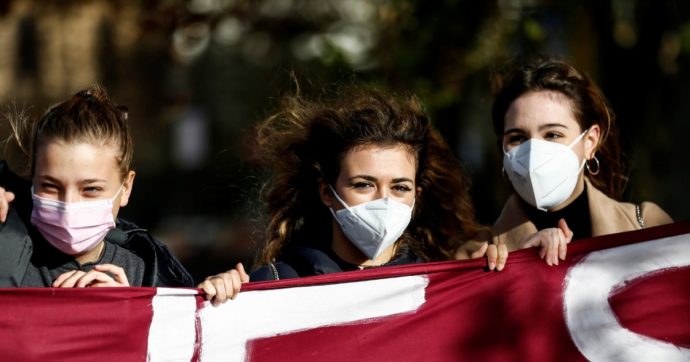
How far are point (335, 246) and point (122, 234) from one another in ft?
2.65

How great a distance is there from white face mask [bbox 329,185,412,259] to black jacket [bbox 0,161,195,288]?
622mm

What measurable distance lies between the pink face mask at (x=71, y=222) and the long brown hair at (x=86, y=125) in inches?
9.2

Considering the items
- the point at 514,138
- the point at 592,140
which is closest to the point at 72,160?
the point at 514,138

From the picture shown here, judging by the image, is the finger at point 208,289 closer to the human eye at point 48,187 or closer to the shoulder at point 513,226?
the human eye at point 48,187

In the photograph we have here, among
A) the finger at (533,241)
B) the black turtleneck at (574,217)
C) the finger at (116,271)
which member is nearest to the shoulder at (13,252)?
the finger at (116,271)

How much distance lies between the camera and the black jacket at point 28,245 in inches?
165

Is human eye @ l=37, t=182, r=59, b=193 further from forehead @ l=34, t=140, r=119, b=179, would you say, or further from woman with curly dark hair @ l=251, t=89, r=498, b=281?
woman with curly dark hair @ l=251, t=89, r=498, b=281

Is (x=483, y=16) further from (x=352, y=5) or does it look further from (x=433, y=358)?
(x=433, y=358)

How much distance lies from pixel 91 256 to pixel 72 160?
35 cm

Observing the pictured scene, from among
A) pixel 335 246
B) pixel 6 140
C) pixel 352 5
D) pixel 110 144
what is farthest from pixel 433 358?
pixel 352 5

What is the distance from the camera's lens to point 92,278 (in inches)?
163

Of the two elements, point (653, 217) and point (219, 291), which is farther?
point (653, 217)

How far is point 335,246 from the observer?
4.77 meters

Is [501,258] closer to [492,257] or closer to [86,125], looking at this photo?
[492,257]
